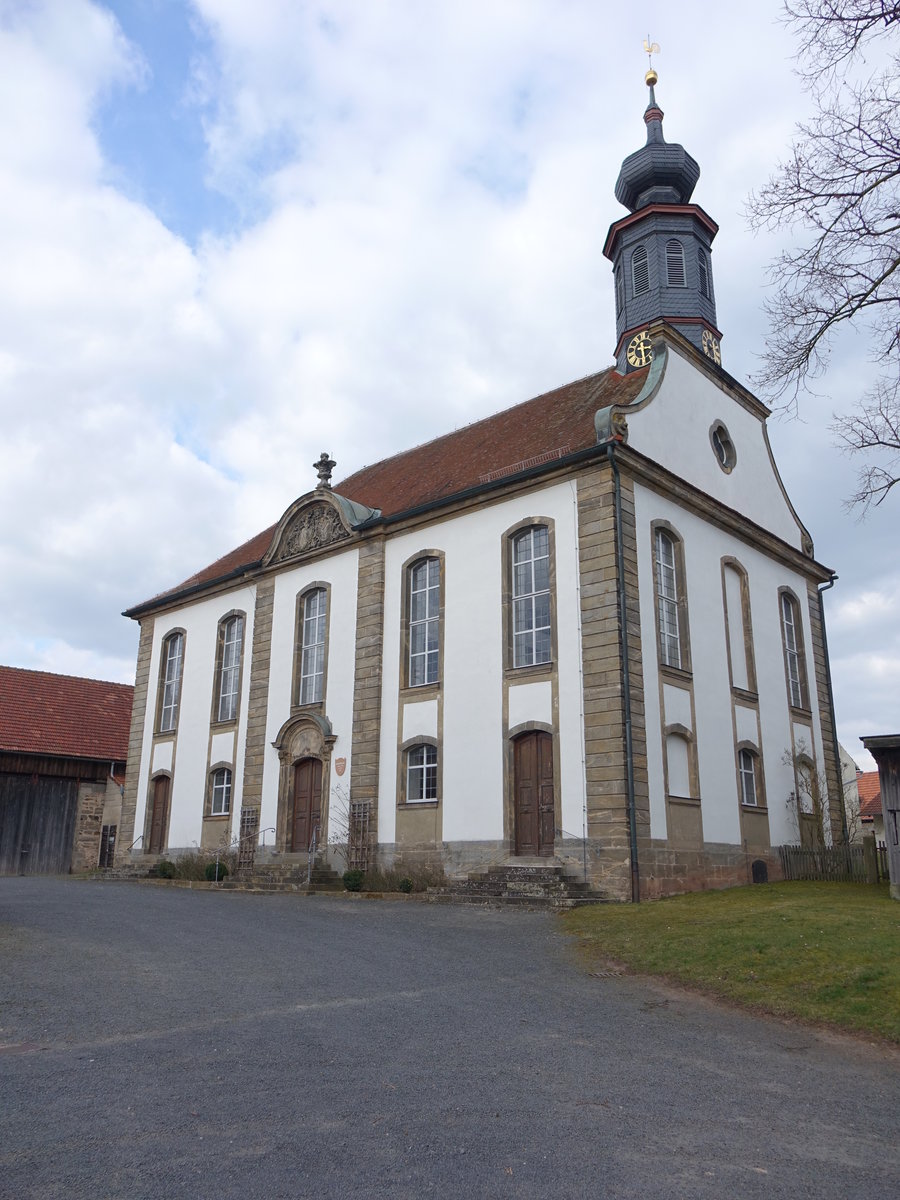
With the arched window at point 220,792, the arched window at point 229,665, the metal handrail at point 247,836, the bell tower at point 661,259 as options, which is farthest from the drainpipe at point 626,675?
the arched window at point 229,665

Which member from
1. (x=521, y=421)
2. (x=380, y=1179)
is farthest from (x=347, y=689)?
(x=380, y=1179)

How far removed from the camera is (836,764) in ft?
79.3

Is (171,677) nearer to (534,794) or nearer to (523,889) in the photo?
(534,794)

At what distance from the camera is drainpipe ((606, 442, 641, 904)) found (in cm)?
1603

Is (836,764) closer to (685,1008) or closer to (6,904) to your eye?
(685,1008)

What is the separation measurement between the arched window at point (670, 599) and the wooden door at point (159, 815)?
1526cm

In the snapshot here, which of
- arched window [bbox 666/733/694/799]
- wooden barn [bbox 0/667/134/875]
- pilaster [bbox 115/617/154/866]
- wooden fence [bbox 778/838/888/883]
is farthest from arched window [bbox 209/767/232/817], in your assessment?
wooden fence [bbox 778/838/888/883]

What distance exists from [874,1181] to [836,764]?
68.9 ft

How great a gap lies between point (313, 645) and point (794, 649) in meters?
11.8

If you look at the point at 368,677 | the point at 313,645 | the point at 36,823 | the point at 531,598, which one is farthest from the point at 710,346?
the point at 36,823

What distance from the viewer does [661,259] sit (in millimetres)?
24406

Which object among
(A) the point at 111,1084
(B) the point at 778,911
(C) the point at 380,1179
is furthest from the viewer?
(B) the point at 778,911

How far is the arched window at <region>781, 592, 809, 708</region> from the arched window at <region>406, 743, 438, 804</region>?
9.16 metres

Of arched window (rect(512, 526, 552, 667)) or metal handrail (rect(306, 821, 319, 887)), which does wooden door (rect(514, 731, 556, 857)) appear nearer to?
arched window (rect(512, 526, 552, 667))
